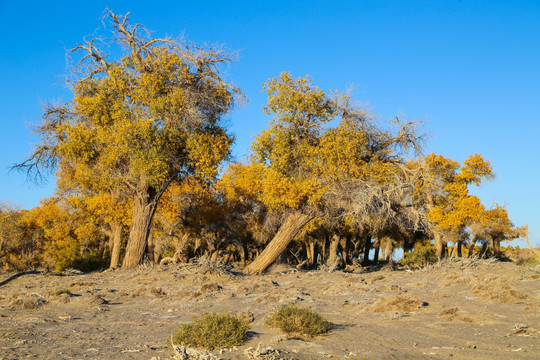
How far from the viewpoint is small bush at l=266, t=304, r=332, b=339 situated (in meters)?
8.44

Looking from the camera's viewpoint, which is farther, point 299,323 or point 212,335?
point 299,323

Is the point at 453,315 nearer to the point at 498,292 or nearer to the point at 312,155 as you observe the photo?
the point at 498,292

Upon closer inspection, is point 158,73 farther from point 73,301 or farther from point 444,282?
point 444,282

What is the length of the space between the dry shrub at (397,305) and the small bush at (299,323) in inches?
95.4

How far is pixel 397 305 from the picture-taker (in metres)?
11.2

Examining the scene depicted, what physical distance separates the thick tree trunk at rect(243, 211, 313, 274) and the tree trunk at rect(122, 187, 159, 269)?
16.1ft

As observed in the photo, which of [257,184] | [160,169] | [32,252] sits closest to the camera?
[160,169]

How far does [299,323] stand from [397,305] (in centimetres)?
362

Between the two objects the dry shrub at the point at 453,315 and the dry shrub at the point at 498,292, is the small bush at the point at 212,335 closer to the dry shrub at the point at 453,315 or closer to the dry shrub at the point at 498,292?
the dry shrub at the point at 453,315

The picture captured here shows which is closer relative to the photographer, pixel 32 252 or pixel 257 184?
pixel 257 184

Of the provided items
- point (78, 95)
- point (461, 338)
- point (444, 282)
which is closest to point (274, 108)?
point (78, 95)

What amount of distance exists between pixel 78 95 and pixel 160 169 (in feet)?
16.9

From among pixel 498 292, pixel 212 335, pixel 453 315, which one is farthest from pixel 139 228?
pixel 453 315

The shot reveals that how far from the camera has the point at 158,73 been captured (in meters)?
20.7
